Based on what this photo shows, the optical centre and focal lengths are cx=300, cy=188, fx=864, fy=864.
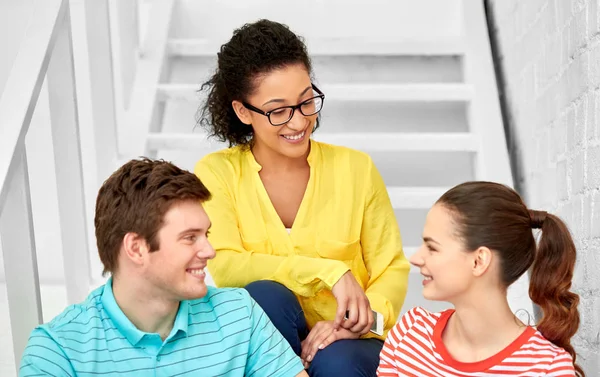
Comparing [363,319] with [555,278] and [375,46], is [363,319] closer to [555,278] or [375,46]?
[555,278]

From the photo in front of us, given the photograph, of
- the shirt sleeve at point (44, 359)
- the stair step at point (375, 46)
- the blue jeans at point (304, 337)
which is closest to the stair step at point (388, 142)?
the stair step at point (375, 46)

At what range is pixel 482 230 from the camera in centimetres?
158

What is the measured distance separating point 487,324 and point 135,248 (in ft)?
2.20

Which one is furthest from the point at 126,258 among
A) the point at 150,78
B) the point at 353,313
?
the point at 150,78

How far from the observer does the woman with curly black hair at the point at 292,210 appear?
192cm

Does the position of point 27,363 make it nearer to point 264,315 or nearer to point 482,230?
point 264,315

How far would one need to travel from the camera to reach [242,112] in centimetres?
213

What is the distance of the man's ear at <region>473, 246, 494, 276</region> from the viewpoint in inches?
62.1

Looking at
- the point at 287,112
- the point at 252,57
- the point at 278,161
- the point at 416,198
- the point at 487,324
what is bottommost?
the point at 487,324

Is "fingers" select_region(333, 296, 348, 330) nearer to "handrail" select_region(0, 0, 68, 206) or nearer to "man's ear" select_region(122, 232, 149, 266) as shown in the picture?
"man's ear" select_region(122, 232, 149, 266)

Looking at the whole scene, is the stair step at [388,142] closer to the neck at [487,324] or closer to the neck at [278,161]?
the neck at [278,161]

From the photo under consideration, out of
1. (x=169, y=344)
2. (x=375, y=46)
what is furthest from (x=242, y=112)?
(x=375, y=46)

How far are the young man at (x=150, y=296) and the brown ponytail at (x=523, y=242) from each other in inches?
18.3

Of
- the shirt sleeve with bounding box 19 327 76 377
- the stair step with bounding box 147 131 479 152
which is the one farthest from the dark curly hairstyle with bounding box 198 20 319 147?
the shirt sleeve with bounding box 19 327 76 377
